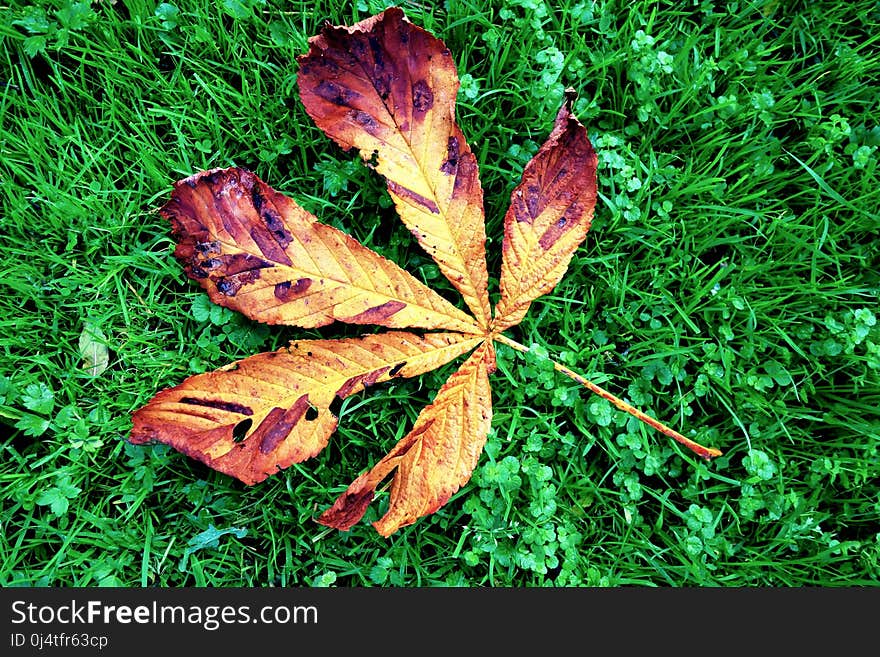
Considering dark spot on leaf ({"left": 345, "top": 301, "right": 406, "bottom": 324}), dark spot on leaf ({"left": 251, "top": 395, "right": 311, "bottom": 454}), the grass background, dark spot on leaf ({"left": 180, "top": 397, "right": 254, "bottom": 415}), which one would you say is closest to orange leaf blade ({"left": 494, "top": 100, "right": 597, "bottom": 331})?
the grass background

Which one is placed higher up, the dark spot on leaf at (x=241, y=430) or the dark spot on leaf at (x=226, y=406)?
the dark spot on leaf at (x=226, y=406)

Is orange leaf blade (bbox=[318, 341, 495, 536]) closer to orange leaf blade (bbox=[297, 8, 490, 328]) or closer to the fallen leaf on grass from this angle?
the fallen leaf on grass

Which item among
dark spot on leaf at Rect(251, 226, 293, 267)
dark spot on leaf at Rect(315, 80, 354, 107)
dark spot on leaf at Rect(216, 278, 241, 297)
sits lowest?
dark spot on leaf at Rect(216, 278, 241, 297)

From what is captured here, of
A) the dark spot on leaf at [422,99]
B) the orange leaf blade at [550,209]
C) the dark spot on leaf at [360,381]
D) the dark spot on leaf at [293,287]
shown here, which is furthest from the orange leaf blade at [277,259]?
the dark spot on leaf at [422,99]

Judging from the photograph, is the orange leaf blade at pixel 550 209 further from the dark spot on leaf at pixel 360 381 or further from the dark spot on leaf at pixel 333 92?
the dark spot on leaf at pixel 333 92

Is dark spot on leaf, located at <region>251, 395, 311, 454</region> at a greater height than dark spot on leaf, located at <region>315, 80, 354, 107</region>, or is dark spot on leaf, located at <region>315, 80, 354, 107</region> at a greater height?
dark spot on leaf, located at <region>315, 80, 354, 107</region>

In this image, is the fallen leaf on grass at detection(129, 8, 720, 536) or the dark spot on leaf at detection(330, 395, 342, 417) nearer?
the fallen leaf on grass at detection(129, 8, 720, 536)

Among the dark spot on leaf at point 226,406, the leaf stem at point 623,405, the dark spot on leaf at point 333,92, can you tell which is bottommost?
the leaf stem at point 623,405
